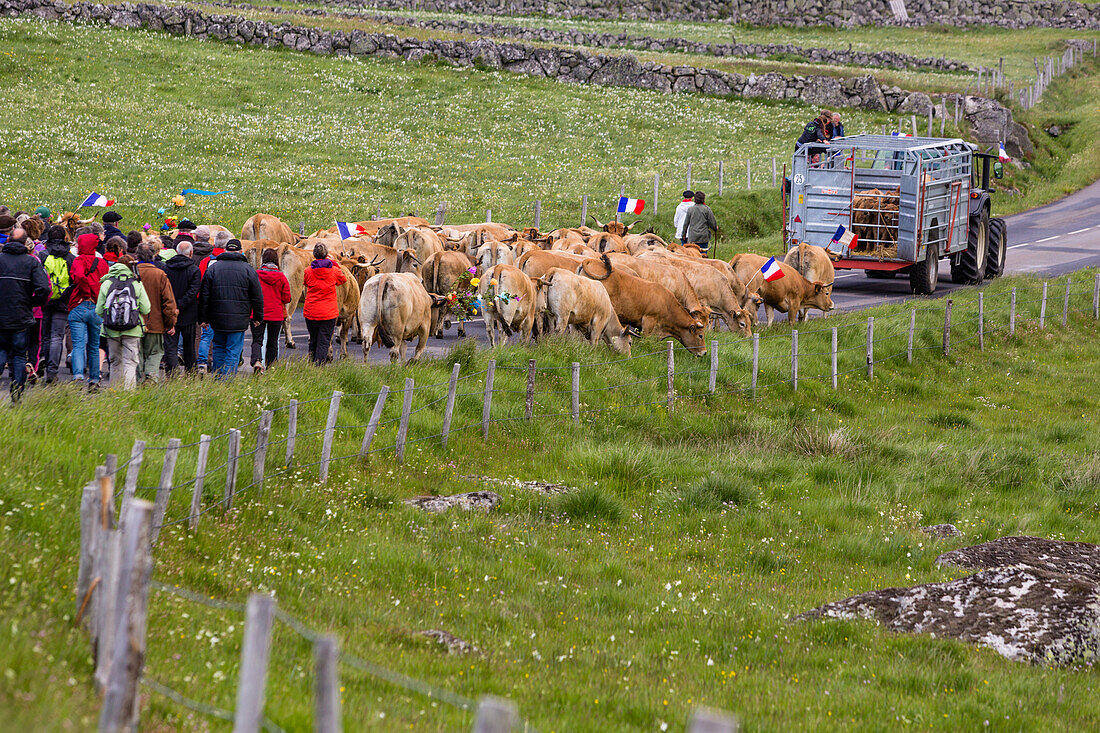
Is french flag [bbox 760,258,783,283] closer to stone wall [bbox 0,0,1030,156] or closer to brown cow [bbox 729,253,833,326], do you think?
brown cow [bbox 729,253,833,326]

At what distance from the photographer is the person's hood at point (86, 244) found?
14.3m

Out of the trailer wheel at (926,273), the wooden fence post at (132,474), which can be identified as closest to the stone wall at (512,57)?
the trailer wheel at (926,273)

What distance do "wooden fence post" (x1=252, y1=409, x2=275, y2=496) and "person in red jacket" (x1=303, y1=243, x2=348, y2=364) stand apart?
551cm

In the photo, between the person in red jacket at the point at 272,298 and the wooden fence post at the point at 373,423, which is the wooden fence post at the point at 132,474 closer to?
the wooden fence post at the point at 373,423

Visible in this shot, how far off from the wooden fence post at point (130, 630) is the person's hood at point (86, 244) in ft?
33.4

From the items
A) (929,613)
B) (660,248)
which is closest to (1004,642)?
(929,613)

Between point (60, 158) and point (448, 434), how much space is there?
88.4 ft

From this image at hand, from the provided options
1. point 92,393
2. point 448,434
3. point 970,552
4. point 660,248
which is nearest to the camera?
point 970,552

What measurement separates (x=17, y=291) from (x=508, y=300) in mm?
7517

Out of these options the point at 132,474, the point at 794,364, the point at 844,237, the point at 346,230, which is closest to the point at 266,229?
the point at 346,230

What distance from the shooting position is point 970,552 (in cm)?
1141

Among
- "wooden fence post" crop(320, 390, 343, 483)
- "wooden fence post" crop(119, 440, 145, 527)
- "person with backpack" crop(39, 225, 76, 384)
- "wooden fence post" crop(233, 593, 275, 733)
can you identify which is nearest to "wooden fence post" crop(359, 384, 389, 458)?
"wooden fence post" crop(320, 390, 343, 483)

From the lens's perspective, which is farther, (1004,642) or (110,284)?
(110,284)

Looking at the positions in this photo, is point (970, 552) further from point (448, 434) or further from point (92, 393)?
point (92, 393)
